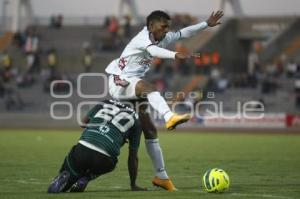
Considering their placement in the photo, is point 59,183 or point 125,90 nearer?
point 59,183

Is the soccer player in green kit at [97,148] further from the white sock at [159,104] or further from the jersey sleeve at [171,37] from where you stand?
the jersey sleeve at [171,37]

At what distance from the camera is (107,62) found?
44.6 metres

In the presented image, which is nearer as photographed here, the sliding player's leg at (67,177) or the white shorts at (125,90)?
the sliding player's leg at (67,177)

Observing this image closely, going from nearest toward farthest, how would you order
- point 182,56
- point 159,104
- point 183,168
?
point 182,56 → point 159,104 → point 183,168

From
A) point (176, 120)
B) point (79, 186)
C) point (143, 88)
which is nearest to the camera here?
point (176, 120)

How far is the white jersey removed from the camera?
39.8ft

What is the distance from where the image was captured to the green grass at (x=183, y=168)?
11.5m

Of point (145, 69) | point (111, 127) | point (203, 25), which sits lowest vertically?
point (111, 127)

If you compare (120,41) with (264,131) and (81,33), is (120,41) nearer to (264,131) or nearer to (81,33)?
(81,33)

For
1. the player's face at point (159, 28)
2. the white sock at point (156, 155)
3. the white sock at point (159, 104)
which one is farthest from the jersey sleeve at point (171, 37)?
the white sock at point (156, 155)

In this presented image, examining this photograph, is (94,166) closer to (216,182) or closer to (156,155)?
(156,155)

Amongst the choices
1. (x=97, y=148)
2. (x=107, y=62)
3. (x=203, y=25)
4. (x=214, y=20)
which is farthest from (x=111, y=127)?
(x=107, y=62)

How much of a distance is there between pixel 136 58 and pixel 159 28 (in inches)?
22.7

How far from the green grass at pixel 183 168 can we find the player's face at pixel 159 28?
2177 mm
